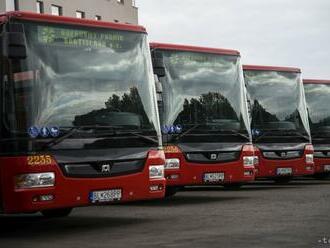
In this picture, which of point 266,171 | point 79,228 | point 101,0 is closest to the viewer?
point 79,228

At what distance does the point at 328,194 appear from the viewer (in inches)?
642

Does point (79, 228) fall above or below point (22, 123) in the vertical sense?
below

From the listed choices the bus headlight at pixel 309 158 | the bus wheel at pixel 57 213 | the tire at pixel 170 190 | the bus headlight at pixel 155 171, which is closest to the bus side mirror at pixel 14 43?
the bus headlight at pixel 155 171

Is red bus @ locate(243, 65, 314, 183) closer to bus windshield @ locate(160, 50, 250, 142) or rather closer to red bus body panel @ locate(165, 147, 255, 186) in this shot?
bus windshield @ locate(160, 50, 250, 142)

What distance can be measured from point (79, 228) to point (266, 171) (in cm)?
830

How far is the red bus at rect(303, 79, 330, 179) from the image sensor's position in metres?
21.5

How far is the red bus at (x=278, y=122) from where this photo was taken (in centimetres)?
1900

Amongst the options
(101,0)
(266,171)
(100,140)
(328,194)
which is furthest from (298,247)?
(101,0)

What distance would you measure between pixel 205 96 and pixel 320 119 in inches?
305

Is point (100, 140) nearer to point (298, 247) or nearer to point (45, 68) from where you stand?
point (45, 68)

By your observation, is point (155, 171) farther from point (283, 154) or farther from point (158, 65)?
A: point (283, 154)

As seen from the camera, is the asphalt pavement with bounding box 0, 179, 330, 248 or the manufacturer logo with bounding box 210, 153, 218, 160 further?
the manufacturer logo with bounding box 210, 153, 218, 160

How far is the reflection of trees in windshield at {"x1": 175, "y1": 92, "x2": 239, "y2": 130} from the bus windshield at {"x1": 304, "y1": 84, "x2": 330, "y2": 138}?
7013 millimetres

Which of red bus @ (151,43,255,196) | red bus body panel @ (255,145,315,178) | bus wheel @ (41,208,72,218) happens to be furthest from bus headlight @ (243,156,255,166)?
bus wheel @ (41,208,72,218)
